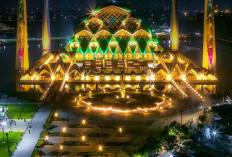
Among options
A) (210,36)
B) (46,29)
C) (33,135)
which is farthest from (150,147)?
(46,29)

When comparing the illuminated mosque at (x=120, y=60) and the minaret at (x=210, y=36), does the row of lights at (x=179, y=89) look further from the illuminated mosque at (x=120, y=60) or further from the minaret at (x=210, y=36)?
the minaret at (x=210, y=36)

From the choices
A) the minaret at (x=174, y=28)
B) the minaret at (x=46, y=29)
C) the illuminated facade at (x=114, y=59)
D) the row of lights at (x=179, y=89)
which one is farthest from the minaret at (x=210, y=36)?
the minaret at (x=46, y=29)

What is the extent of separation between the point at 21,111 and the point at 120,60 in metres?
13.9

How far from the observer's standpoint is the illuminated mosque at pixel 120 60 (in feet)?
87.2

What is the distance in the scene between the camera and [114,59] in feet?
112

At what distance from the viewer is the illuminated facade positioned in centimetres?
2722

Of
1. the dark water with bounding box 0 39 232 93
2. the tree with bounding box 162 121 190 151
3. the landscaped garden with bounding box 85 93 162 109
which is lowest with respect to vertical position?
the tree with bounding box 162 121 190 151

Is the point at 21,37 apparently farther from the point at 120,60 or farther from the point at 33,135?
the point at 33,135

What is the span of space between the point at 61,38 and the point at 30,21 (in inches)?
1098

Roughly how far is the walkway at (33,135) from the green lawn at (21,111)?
408mm

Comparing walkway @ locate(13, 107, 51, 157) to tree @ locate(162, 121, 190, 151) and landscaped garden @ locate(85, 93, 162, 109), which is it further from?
tree @ locate(162, 121, 190, 151)

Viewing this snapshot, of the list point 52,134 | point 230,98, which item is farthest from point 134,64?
point 52,134

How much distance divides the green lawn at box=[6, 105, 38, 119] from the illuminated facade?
5290 millimetres

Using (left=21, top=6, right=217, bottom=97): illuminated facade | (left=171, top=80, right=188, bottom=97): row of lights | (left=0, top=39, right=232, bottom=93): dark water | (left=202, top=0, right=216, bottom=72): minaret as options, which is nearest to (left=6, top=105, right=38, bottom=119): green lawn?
(left=21, top=6, right=217, bottom=97): illuminated facade
